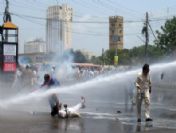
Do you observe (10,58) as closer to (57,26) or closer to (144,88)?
(144,88)

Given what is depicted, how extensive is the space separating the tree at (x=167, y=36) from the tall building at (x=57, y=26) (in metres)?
10.6

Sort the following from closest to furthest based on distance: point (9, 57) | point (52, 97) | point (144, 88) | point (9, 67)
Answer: point (144, 88) < point (52, 97) < point (9, 57) < point (9, 67)

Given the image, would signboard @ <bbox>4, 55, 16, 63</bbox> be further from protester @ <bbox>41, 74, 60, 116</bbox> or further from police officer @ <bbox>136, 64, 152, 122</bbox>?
police officer @ <bbox>136, 64, 152, 122</bbox>

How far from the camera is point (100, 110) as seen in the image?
18.6m

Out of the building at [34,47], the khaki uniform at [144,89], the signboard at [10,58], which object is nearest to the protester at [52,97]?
the khaki uniform at [144,89]

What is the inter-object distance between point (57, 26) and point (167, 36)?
41.5 ft

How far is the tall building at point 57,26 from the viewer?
163 feet

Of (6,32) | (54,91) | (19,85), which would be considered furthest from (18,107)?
(6,32)

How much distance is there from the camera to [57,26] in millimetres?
55312

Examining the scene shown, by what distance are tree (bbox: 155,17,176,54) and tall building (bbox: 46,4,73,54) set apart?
10.6m

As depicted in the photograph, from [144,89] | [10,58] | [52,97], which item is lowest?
[52,97]

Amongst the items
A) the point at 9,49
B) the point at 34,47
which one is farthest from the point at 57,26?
the point at 34,47

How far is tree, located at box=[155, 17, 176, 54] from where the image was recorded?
185ft

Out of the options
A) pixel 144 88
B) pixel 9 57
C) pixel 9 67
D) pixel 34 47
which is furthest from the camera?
pixel 34 47
